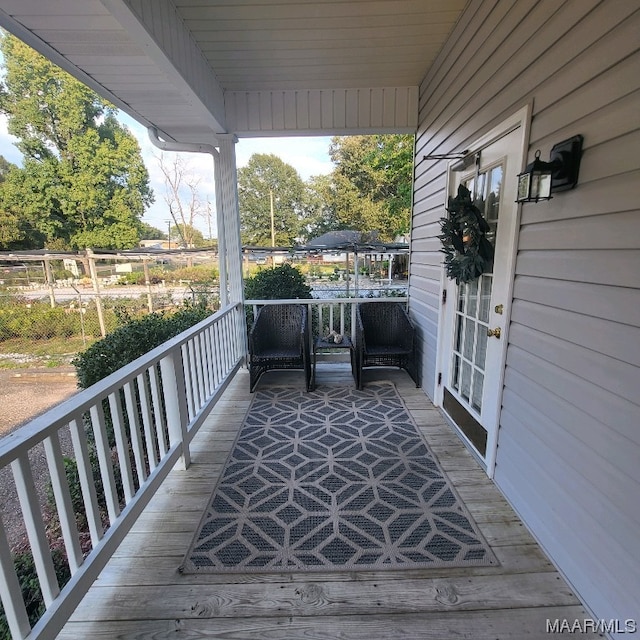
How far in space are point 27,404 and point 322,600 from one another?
610 cm

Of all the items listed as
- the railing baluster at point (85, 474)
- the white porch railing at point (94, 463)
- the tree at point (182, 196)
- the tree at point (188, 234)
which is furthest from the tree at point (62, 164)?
the railing baluster at point (85, 474)

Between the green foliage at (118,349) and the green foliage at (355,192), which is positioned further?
the green foliage at (355,192)

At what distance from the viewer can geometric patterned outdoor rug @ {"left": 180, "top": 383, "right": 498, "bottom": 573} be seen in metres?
1.49

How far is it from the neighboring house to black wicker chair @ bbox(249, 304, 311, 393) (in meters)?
1.23

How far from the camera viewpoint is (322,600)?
131cm

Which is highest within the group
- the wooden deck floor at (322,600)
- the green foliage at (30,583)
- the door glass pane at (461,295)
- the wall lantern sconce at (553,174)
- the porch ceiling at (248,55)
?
the porch ceiling at (248,55)

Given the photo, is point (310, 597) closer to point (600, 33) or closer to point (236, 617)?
point (236, 617)

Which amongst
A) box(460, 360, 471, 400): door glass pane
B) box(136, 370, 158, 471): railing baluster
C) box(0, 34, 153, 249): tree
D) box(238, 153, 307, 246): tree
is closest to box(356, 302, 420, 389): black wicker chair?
box(460, 360, 471, 400): door glass pane

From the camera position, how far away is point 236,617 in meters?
1.25

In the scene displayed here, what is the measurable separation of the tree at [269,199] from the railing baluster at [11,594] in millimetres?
16952

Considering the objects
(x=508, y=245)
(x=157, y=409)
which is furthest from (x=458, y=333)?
(x=157, y=409)

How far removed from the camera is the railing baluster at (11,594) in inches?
36.5

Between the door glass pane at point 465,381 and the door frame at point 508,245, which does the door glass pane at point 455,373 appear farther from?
the door frame at point 508,245

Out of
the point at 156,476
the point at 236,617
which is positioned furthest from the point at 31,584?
the point at 236,617
